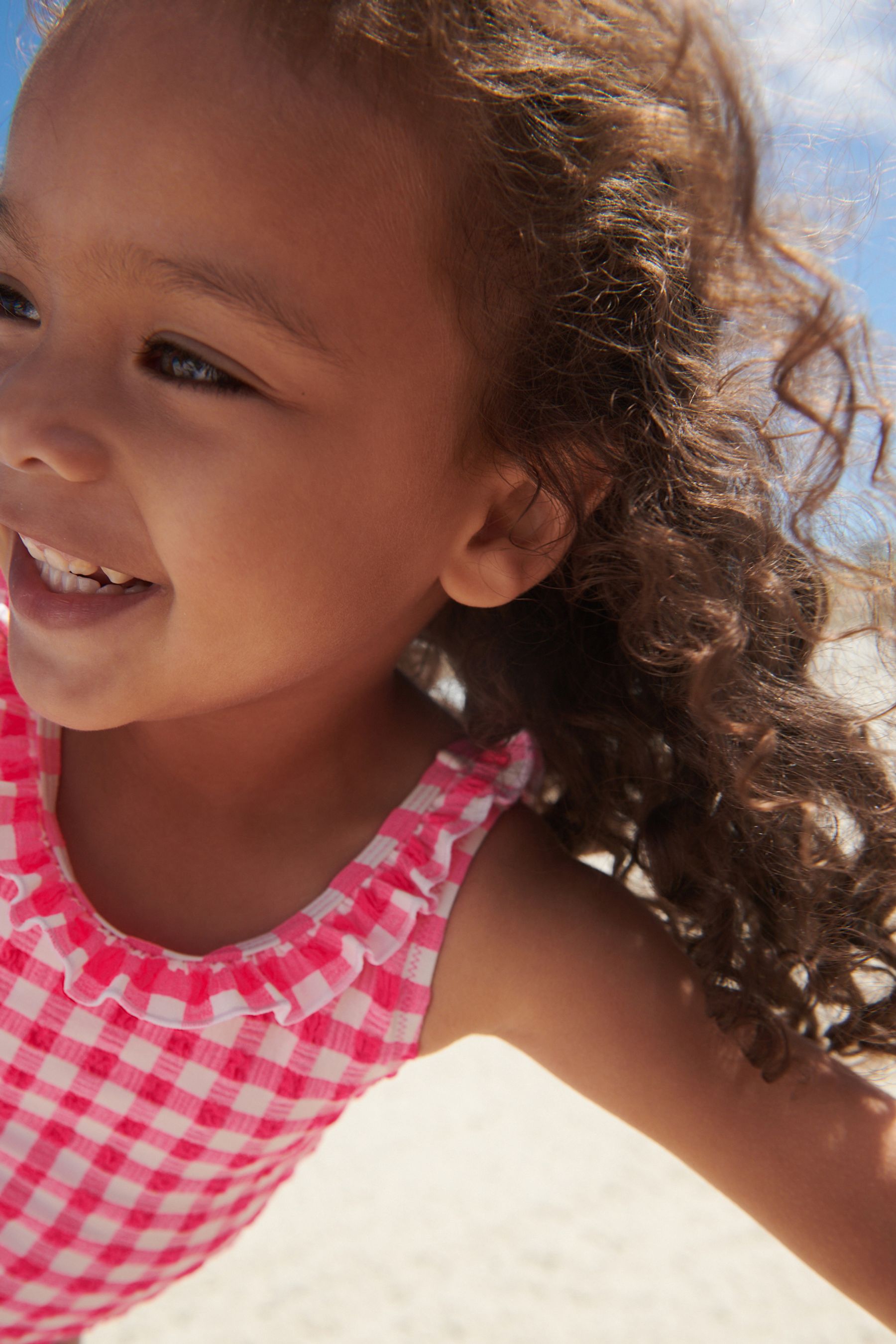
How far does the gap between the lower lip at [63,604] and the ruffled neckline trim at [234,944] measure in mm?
157

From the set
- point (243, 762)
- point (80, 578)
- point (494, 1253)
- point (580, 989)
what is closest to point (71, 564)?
point (80, 578)

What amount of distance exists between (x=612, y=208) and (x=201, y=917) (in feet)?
1.99

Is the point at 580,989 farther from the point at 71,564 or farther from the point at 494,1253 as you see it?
the point at 494,1253

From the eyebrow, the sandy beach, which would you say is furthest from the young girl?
the sandy beach

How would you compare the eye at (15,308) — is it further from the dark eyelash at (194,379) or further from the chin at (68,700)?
the chin at (68,700)

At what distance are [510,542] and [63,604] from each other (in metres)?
0.33

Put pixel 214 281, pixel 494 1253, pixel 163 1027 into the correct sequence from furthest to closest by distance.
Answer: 1. pixel 494 1253
2. pixel 163 1027
3. pixel 214 281

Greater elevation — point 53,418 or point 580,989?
point 53,418

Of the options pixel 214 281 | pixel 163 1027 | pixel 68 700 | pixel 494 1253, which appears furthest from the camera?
pixel 494 1253

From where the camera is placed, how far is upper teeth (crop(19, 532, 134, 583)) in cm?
78

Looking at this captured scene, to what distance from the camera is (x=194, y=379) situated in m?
0.73

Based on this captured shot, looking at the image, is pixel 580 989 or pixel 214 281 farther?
pixel 580 989

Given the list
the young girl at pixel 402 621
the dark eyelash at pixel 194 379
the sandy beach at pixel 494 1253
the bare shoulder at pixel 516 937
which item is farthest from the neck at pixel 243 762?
the sandy beach at pixel 494 1253

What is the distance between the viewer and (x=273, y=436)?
738 millimetres
